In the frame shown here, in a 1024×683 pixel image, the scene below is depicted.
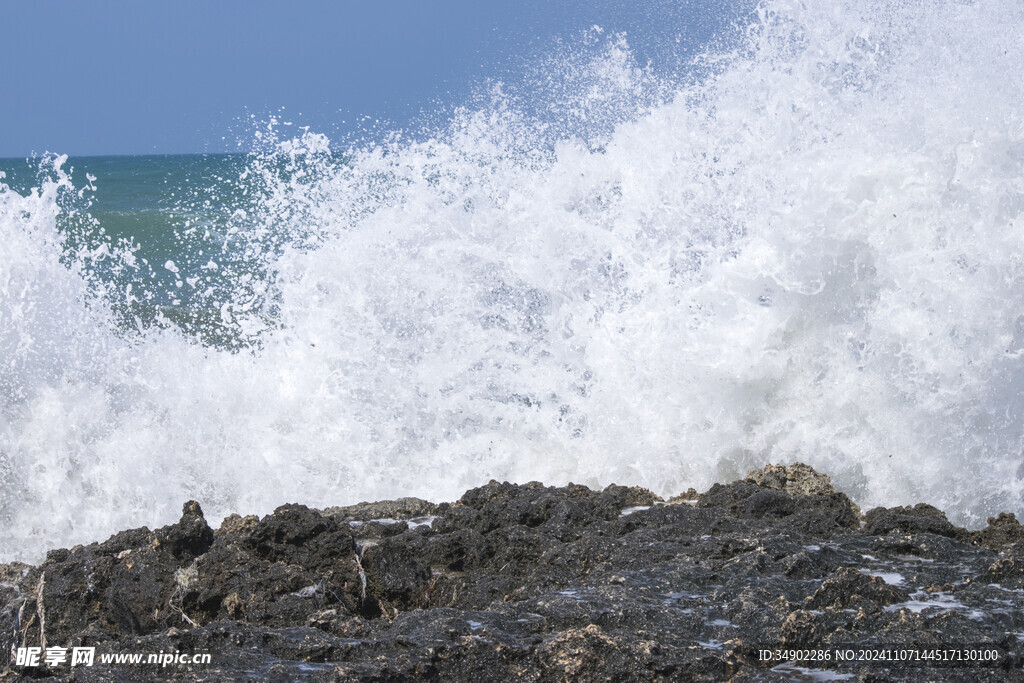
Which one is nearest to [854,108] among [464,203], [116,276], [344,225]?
[464,203]

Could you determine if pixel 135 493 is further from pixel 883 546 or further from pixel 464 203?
pixel 883 546

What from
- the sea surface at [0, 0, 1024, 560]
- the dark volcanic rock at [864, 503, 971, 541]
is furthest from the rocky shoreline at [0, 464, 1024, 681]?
the sea surface at [0, 0, 1024, 560]

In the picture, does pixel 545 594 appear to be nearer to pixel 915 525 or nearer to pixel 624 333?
pixel 915 525

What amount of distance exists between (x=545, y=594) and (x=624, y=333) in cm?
337

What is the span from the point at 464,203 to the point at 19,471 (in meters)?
3.60

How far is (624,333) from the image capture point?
6.07m

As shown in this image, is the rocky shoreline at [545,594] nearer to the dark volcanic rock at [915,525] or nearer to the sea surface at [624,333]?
the dark volcanic rock at [915,525]

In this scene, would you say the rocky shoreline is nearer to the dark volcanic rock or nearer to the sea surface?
the dark volcanic rock

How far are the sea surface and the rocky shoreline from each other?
1482 millimetres

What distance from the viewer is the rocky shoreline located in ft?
7.59

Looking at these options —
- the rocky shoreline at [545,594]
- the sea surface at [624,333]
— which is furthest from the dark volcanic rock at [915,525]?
the sea surface at [624,333]

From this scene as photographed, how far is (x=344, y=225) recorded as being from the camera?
789 cm

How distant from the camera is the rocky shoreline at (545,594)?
2.31 meters

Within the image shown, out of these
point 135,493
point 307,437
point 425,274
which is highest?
point 425,274
